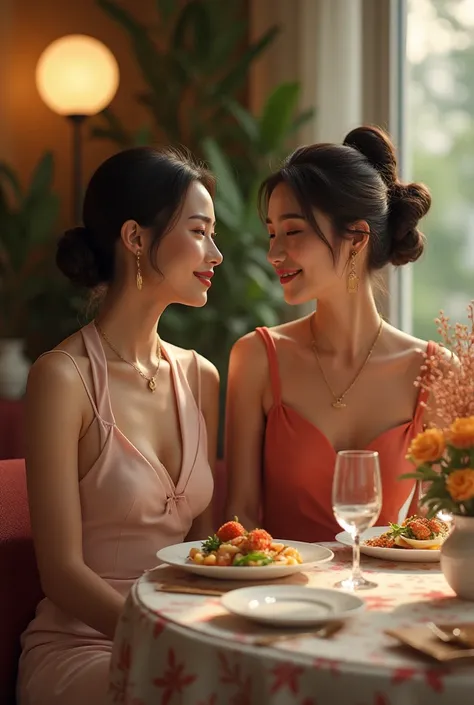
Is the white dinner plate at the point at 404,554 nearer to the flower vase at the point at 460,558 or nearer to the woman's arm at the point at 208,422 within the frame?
the flower vase at the point at 460,558

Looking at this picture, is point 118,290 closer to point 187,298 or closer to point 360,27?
point 187,298

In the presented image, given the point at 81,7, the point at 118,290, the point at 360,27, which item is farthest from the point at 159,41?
the point at 118,290

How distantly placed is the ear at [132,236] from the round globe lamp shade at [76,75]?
3.15 m

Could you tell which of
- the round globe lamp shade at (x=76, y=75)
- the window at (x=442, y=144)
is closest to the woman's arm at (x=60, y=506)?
the window at (x=442, y=144)

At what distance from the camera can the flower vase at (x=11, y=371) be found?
5145 mm

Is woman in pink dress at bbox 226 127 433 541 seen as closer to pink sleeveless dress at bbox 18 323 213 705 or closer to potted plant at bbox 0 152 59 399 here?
pink sleeveless dress at bbox 18 323 213 705

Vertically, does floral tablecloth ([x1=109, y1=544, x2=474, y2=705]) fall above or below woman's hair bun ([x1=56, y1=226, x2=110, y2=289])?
below

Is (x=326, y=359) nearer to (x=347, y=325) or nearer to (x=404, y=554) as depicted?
(x=347, y=325)

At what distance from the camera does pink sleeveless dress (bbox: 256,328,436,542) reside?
104 inches

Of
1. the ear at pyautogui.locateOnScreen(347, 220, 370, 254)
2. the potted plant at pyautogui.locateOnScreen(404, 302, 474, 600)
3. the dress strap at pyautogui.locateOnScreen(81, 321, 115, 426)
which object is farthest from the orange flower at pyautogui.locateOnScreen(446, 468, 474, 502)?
the ear at pyautogui.locateOnScreen(347, 220, 370, 254)

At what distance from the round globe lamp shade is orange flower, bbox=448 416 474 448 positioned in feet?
13.6

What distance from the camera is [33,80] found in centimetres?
613

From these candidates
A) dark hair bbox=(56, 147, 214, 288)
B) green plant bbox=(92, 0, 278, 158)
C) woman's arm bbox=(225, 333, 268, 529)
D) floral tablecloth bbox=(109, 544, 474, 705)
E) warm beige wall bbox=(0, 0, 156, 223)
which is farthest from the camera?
warm beige wall bbox=(0, 0, 156, 223)

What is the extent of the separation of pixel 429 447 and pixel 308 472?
3.24 feet
